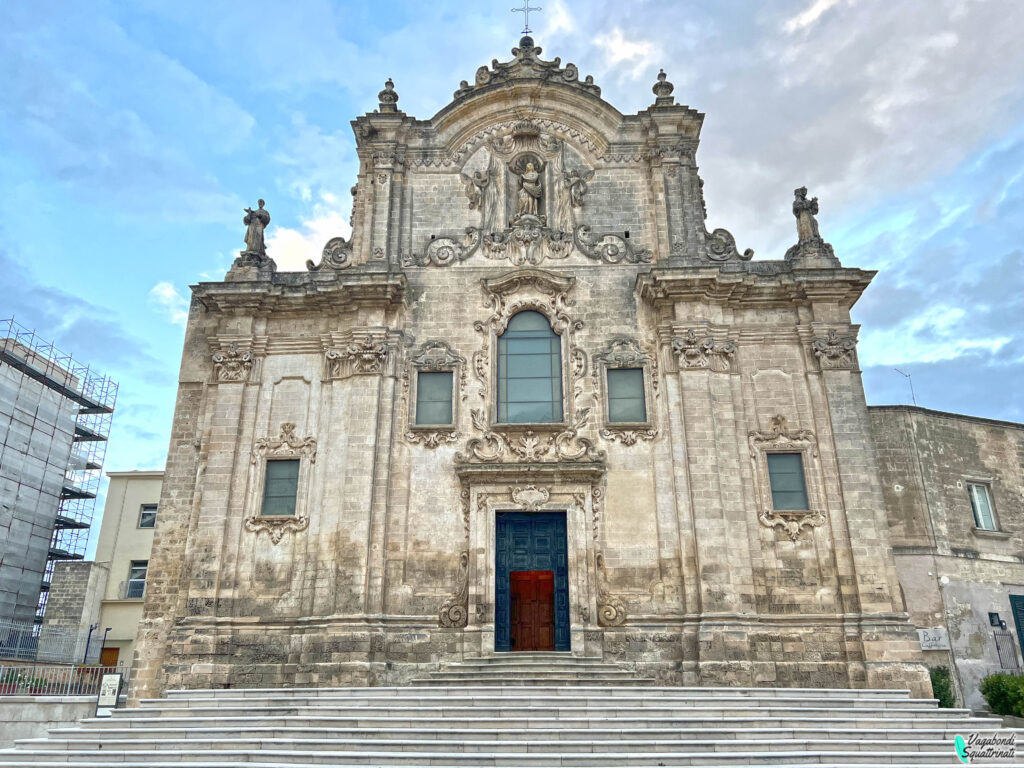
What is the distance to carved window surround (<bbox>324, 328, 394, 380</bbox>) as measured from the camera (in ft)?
58.5

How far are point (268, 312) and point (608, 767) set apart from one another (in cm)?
1295

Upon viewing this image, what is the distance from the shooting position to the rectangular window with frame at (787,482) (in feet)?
55.5

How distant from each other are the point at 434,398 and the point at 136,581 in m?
16.9

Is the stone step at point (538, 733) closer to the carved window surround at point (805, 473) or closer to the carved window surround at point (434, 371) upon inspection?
the carved window surround at point (805, 473)

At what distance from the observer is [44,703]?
13.4m

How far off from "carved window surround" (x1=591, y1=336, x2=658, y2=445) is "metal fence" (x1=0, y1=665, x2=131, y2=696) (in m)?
11.2

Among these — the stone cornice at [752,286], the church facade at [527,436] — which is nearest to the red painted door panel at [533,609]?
the church facade at [527,436]

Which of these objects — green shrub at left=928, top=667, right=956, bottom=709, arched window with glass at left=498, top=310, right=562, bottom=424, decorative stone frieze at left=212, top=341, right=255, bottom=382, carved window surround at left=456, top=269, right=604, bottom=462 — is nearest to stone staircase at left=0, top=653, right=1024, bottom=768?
green shrub at left=928, top=667, right=956, bottom=709

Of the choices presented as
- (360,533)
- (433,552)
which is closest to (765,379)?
(433,552)

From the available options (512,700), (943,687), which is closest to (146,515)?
(512,700)

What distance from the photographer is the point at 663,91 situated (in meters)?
20.3

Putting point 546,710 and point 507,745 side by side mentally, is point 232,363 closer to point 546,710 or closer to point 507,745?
point 546,710

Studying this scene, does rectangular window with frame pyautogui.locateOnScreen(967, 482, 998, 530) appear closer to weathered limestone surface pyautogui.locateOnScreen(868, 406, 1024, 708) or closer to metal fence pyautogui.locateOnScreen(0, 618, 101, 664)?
weathered limestone surface pyautogui.locateOnScreen(868, 406, 1024, 708)

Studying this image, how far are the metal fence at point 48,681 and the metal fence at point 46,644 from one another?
26.7 feet
